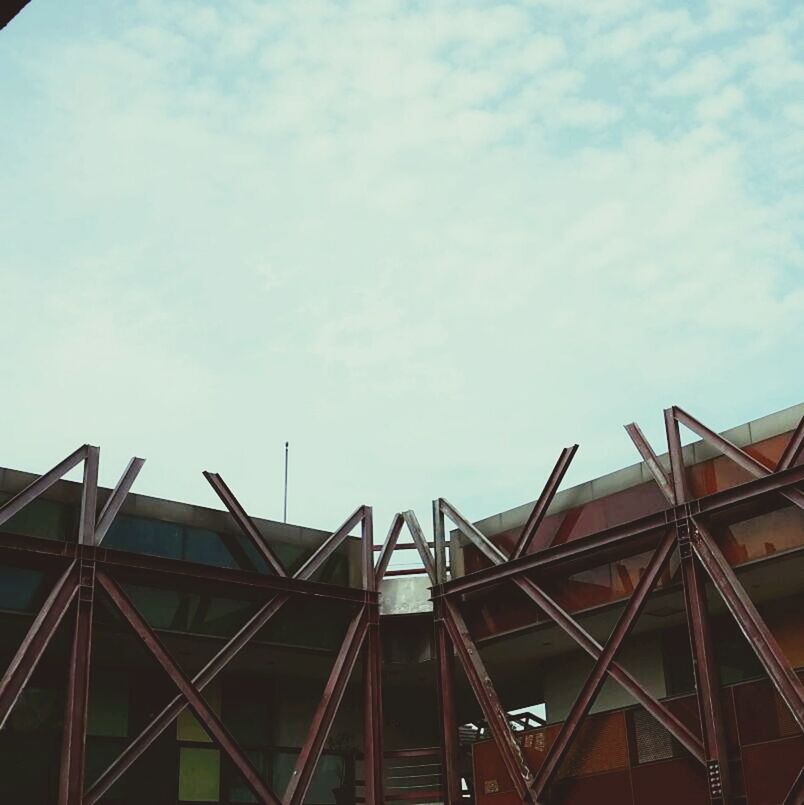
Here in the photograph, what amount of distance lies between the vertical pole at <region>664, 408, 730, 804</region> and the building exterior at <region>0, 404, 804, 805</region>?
0.04 meters

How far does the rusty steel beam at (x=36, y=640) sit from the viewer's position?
2039 cm

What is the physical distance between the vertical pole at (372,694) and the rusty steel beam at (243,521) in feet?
7.56

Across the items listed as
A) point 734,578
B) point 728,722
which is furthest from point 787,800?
point 734,578

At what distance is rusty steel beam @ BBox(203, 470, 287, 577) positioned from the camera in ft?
81.3

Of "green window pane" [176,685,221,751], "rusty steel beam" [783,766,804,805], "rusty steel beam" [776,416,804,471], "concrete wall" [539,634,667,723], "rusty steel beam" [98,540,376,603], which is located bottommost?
"rusty steel beam" [783,766,804,805]

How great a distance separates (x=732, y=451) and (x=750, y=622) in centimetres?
323

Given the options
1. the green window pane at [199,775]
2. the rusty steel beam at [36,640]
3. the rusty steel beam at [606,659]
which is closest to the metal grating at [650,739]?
the rusty steel beam at [606,659]

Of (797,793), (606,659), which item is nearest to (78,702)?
(606,659)

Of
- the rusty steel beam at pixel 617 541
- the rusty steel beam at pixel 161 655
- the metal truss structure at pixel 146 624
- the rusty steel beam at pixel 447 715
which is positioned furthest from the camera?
the rusty steel beam at pixel 447 715

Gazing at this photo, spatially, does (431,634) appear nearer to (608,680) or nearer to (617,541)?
(608,680)

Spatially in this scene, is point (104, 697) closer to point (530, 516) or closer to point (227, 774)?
point (227, 774)

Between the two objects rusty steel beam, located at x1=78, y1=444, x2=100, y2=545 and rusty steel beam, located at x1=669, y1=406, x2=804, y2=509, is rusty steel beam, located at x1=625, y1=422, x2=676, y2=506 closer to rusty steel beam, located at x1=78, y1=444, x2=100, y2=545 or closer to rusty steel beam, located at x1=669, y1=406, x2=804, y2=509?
rusty steel beam, located at x1=669, y1=406, x2=804, y2=509

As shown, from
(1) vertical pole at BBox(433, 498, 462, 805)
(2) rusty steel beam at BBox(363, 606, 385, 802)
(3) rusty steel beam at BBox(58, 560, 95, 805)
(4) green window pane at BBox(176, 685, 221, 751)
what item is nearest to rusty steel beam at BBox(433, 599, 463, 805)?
(1) vertical pole at BBox(433, 498, 462, 805)

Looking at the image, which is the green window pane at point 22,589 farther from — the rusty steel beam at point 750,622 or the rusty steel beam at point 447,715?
the rusty steel beam at point 750,622
